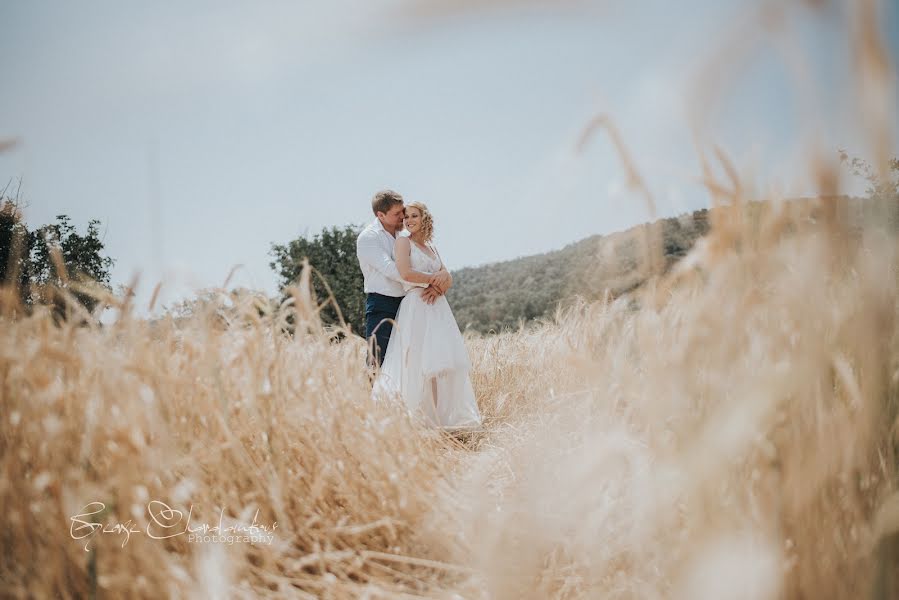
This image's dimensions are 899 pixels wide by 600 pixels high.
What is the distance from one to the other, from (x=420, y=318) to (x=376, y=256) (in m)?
0.73

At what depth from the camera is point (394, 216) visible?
4.40 meters

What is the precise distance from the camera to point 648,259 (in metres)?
1.15

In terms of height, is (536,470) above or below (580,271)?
below

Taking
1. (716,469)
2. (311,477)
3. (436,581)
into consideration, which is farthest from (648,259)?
(311,477)

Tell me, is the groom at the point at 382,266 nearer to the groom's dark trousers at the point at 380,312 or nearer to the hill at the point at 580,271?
the groom's dark trousers at the point at 380,312

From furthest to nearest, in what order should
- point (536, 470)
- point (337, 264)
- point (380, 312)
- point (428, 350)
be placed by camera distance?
point (337, 264) < point (380, 312) < point (428, 350) < point (536, 470)

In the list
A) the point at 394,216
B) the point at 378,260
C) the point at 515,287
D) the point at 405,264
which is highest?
the point at 394,216

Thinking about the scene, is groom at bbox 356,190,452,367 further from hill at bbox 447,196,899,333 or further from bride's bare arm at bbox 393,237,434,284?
hill at bbox 447,196,899,333

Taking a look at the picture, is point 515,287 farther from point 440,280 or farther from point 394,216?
point 440,280

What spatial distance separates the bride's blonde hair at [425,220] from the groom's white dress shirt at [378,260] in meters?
0.35

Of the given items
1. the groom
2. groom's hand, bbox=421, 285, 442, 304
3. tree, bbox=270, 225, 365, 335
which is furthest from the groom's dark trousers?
tree, bbox=270, 225, 365, 335

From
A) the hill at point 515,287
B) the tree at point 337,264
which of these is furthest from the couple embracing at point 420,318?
the tree at point 337,264

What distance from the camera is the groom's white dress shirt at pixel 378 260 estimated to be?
412cm
